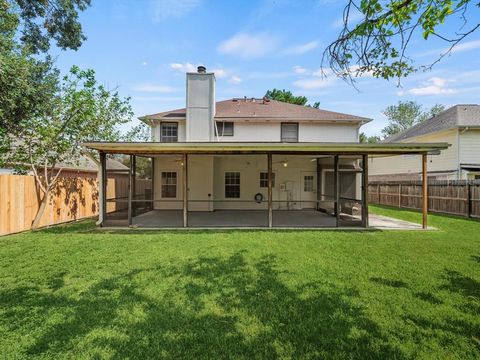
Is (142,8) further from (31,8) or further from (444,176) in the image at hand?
(444,176)

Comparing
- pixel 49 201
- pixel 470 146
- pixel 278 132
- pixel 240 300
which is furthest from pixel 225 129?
pixel 470 146

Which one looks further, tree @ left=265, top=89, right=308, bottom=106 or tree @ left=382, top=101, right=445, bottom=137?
tree @ left=382, top=101, right=445, bottom=137

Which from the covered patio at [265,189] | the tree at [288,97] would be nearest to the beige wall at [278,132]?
the covered patio at [265,189]

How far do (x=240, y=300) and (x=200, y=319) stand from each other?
76 centimetres

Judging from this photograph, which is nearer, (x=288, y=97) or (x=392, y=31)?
(x=392, y=31)

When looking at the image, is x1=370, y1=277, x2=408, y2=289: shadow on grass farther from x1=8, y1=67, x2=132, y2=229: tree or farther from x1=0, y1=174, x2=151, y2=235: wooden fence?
x1=8, y1=67, x2=132, y2=229: tree

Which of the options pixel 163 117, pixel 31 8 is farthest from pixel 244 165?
pixel 31 8

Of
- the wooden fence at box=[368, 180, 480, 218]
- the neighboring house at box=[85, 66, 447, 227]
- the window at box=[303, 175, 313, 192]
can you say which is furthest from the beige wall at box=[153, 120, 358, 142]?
the wooden fence at box=[368, 180, 480, 218]

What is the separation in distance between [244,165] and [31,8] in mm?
10408

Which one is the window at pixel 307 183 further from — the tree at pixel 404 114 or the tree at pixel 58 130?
the tree at pixel 404 114

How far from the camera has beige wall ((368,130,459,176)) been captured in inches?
675

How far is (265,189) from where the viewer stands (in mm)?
A: 15430

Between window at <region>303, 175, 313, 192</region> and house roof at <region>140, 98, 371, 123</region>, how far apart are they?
3163 mm

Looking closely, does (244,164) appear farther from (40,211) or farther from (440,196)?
(440,196)
